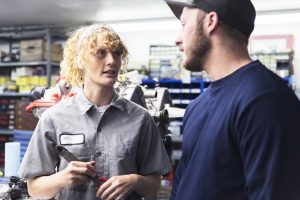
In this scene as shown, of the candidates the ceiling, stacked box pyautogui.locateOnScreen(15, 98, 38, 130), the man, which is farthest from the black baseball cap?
stacked box pyautogui.locateOnScreen(15, 98, 38, 130)

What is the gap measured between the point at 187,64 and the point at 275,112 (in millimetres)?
371

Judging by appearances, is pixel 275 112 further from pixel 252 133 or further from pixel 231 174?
pixel 231 174

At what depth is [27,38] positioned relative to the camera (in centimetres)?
679

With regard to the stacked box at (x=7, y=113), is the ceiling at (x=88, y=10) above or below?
above

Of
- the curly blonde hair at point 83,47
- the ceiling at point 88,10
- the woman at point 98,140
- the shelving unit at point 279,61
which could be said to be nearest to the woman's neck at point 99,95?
the woman at point 98,140

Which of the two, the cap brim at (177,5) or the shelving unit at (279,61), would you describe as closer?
the cap brim at (177,5)

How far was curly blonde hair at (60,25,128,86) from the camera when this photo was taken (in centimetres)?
139

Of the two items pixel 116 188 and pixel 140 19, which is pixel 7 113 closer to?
pixel 140 19

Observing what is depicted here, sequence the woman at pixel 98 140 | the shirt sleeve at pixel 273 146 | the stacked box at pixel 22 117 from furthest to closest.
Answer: the stacked box at pixel 22 117, the woman at pixel 98 140, the shirt sleeve at pixel 273 146

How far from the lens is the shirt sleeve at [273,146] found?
0.83 m

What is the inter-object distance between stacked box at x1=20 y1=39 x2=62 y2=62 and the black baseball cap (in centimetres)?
530

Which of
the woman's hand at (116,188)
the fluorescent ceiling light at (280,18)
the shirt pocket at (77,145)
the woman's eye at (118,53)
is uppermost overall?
the fluorescent ceiling light at (280,18)

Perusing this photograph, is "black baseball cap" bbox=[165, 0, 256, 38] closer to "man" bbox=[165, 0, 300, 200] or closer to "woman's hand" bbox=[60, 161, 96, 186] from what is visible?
"man" bbox=[165, 0, 300, 200]

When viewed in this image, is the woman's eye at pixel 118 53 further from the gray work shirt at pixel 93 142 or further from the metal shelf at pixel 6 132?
the metal shelf at pixel 6 132
